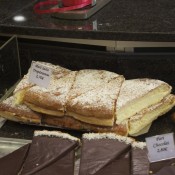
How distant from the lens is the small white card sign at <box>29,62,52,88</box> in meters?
1.83

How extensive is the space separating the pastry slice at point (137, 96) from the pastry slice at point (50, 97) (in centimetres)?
24

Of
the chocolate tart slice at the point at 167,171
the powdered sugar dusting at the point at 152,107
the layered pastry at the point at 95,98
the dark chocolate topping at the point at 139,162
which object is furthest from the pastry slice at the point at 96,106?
the chocolate tart slice at the point at 167,171

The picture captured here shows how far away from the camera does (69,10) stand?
79.2 inches

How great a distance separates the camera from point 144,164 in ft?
4.63

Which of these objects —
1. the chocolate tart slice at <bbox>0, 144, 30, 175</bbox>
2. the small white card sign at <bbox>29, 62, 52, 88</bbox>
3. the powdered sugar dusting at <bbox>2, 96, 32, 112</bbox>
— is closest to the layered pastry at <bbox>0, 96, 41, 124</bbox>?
the powdered sugar dusting at <bbox>2, 96, 32, 112</bbox>

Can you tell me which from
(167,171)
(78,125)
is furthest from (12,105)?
(167,171)

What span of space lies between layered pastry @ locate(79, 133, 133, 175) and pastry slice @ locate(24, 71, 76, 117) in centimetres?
23

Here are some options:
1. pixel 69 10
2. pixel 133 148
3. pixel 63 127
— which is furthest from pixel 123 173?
pixel 69 10

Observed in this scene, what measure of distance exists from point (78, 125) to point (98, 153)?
0.92 feet

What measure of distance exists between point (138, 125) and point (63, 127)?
0.33 metres

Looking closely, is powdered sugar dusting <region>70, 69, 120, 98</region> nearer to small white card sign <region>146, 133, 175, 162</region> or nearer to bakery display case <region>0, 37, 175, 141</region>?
bakery display case <region>0, 37, 175, 141</region>

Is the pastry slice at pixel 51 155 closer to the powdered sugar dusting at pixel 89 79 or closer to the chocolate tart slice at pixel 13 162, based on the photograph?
the chocolate tart slice at pixel 13 162

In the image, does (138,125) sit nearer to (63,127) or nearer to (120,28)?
(63,127)

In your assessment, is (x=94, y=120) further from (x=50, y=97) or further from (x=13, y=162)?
(x=13, y=162)
